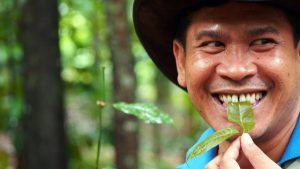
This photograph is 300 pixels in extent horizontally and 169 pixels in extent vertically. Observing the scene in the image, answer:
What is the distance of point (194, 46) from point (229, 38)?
0.18m

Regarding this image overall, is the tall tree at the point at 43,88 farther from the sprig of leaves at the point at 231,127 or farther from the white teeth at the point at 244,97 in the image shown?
the sprig of leaves at the point at 231,127

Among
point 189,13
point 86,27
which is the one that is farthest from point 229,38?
point 86,27

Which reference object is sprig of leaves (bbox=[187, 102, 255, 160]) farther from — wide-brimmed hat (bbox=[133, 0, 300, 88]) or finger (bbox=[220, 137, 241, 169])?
wide-brimmed hat (bbox=[133, 0, 300, 88])

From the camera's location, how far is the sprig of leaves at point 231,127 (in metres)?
2.05

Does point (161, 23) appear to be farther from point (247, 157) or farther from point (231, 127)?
point (247, 157)

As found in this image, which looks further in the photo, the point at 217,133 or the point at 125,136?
the point at 125,136

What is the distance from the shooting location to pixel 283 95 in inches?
86.7

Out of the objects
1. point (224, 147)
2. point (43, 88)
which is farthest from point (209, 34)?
point (43, 88)

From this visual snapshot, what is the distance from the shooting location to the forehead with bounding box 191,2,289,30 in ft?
7.11

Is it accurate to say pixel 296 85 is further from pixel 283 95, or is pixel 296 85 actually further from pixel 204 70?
pixel 204 70

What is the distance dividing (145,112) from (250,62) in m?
0.65

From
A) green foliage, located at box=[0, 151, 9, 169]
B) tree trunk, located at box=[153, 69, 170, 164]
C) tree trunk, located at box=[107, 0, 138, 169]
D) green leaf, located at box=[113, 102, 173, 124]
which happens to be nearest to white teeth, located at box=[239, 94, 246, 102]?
green leaf, located at box=[113, 102, 173, 124]

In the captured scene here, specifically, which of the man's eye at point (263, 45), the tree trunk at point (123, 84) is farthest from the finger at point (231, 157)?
the tree trunk at point (123, 84)

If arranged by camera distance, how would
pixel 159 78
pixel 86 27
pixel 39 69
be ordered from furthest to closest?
pixel 159 78, pixel 86 27, pixel 39 69
